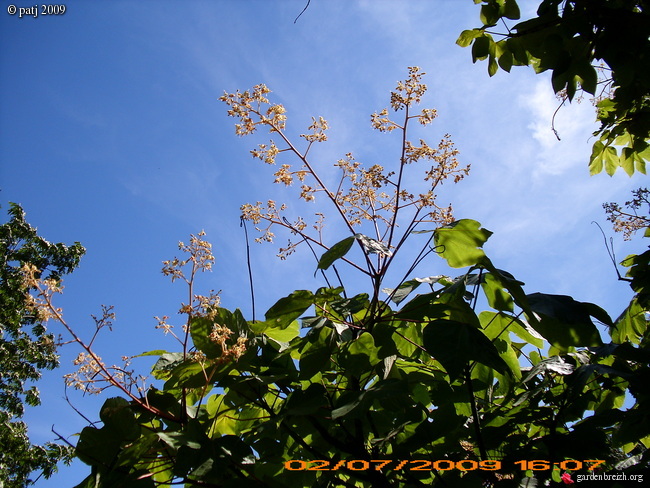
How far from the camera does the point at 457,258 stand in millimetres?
1776

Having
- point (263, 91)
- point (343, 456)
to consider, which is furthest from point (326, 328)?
point (263, 91)

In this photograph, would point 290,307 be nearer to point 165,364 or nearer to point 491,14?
point 165,364

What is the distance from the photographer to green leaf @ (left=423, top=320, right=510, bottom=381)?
139 cm

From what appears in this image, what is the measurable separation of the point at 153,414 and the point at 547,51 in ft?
6.56

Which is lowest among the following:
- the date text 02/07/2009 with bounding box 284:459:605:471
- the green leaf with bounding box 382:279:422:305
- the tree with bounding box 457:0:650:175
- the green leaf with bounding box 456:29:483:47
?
the date text 02/07/2009 with bounding box 284:459:605:471

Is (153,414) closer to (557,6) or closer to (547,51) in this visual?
(547,51)

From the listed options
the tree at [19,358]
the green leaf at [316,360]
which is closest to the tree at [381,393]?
the green leaf at [316,360]

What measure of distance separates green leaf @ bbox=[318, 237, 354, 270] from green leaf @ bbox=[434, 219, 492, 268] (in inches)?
13.8

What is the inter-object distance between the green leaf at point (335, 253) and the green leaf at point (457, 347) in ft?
1.30

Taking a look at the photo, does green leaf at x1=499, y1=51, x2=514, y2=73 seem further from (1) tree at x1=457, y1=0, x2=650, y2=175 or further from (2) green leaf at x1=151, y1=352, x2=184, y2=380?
(2) green leaf at x1=151, y1=352, x2=184, y2=380

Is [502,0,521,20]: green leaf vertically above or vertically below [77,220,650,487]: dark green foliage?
above

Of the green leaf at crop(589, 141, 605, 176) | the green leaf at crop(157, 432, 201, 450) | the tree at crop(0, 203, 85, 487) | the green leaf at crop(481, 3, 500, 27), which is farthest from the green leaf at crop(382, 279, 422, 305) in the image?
the tree at crop(0, 203, 85, 487)

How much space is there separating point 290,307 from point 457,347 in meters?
0.63

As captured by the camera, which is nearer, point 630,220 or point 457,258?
point 457,258
